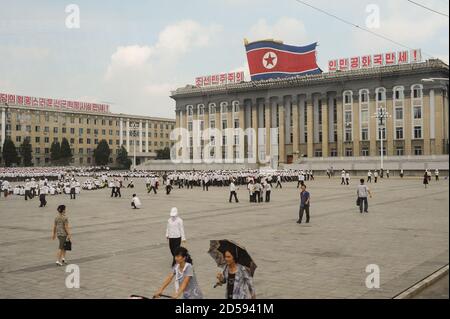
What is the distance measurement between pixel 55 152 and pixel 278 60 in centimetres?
4299

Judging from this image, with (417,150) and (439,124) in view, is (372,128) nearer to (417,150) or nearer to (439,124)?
(417,150)

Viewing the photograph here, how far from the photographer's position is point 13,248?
42.7 ft

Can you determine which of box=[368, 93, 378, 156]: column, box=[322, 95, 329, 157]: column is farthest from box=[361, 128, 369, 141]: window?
box=[322, 95, 329, 157]: column

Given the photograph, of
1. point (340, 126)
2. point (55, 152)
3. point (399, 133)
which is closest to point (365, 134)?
point (340, 126)

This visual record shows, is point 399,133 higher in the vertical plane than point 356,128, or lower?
lower

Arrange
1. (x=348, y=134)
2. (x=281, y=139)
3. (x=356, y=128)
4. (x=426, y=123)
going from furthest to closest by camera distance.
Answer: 1. (x=281, y=139)
2. (x=348, y=134)
3. (x=356, y=128)
4. (x=426, y=123)

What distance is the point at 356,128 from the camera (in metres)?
74.3

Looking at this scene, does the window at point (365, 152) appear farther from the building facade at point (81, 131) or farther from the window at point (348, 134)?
the building facade at point (81, 131)

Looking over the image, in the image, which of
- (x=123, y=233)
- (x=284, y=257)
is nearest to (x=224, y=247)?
(x=284, y=257)

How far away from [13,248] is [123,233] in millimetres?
3535

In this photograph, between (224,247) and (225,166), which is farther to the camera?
(225,166)
